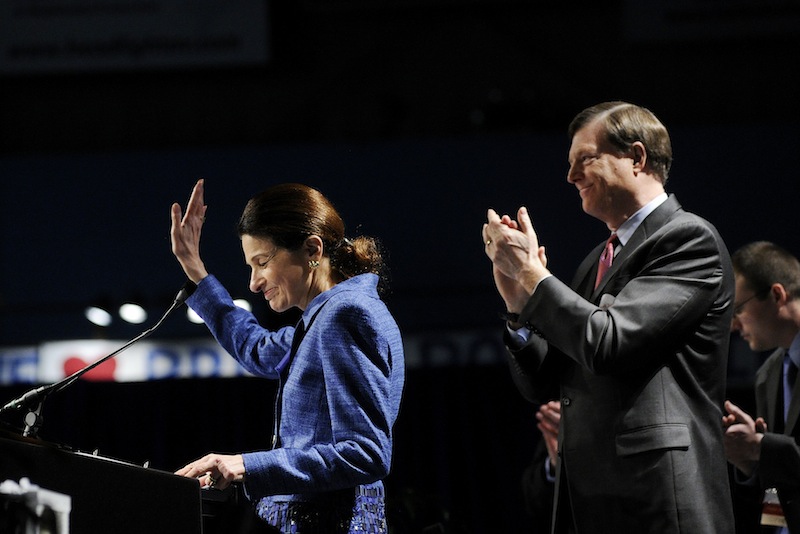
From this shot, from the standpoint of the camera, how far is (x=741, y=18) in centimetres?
674

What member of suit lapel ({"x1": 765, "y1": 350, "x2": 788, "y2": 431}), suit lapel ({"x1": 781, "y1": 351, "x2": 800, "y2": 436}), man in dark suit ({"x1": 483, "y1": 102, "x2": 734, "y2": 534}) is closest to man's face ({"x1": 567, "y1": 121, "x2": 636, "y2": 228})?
man in dark suit ({"x1": 483, "y1": 102, "x2": 734, "y2": 534})

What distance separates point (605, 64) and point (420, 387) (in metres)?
3.11

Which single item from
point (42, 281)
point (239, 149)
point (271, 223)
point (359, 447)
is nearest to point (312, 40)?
point (239, 149)

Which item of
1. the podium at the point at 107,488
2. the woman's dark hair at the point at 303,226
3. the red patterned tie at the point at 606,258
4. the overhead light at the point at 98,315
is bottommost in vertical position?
the podium at the point at 107,488

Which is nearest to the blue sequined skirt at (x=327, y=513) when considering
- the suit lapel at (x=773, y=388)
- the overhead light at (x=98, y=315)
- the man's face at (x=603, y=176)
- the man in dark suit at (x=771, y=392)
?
the man's face at (x=603, y=176)

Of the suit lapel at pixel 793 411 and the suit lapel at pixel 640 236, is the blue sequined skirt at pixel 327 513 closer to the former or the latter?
the suit lapel at pixel 640 236

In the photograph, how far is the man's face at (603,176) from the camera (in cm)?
208

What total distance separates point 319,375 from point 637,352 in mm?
611

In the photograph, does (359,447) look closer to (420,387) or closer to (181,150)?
(420,387)

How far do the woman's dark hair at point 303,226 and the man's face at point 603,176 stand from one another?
498mm

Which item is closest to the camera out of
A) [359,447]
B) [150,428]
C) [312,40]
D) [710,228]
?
[359,447]

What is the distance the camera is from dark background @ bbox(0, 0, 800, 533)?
491cm

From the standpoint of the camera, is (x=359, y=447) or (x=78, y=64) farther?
(x=78, y=64)

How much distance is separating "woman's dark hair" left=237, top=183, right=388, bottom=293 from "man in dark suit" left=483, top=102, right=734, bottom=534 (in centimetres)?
34
